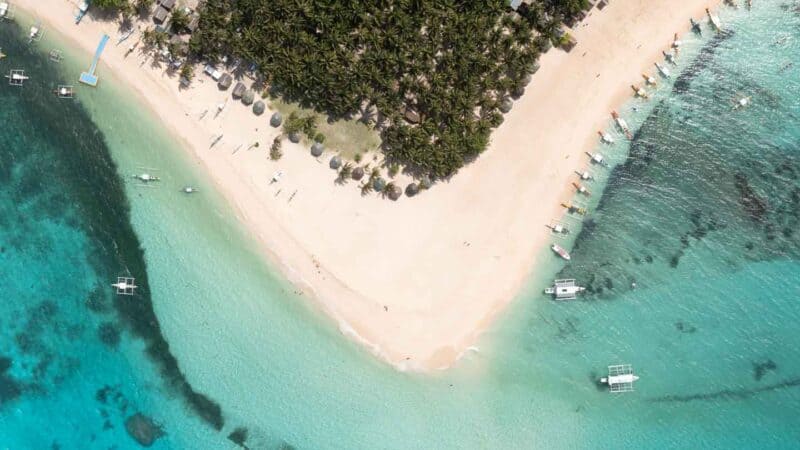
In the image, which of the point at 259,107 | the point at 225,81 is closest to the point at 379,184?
the point at 259,107

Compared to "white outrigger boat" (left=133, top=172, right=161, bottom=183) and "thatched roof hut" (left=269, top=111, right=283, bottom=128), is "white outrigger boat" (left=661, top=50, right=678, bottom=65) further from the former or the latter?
"white outrigger boat" (left=133, top=172, right=161, bottom=183)

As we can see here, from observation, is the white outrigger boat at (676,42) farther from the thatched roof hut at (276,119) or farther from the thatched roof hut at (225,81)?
the thatched roof hut at (225,81)

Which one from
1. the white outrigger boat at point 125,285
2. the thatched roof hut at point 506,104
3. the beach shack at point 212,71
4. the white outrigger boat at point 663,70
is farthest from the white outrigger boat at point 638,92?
the white outrigger boat at point 125,285

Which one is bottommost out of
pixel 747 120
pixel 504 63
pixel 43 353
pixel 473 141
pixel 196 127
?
pixel 43 353

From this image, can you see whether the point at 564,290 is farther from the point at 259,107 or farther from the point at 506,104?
the point at 259,107

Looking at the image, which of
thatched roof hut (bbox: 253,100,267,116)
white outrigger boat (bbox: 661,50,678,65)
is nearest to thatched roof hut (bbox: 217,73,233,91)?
thatched roof hut (bbox: 253,100,267,116)

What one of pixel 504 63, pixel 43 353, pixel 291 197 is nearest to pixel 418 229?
pixel 291 197

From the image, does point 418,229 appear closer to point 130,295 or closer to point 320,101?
point 320,101
